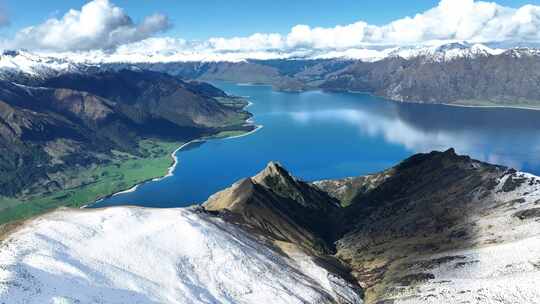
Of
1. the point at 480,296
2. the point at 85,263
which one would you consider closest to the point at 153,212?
the point at 85,263

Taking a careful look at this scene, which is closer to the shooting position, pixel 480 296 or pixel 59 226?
pixel 480 296

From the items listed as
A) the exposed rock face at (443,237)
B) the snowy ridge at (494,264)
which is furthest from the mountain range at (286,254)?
the exposed rock face at (443,237)

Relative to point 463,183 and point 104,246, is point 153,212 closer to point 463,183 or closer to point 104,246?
point 104,246

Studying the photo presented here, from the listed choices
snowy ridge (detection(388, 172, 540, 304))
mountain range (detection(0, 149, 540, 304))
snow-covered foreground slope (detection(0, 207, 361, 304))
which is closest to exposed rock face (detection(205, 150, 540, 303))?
snowy ridge (detection(388, 172, 540, 304))

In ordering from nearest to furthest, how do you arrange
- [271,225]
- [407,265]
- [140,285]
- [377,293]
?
[140,285] < [377,293] < [407,265] < [271,225]

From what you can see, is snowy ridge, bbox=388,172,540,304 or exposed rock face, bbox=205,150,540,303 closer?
snowy ridge, bbox=388,172,540,304

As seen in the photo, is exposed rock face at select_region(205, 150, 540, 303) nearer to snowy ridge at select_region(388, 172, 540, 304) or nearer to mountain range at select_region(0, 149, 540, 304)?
snowy ridge at select_region(388, 172, 540, 304)

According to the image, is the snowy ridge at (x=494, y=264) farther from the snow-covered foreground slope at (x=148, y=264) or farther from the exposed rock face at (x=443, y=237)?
the snow-covered foreground slope at (x=148, y=264)
